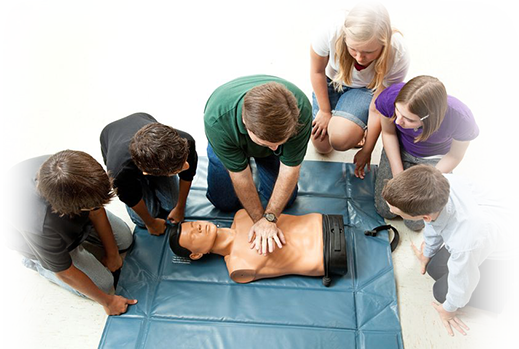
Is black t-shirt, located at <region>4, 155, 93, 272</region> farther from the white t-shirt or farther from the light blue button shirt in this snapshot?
the light blue button shirt

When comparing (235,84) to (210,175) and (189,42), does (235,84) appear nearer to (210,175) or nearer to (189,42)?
(210,175)

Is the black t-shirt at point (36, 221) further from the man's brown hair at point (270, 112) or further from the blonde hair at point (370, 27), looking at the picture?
the blonde hair at point (370, 27)

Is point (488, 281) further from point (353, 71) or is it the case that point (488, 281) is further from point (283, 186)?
point (353, 71)

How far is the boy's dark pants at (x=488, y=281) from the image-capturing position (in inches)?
76.5

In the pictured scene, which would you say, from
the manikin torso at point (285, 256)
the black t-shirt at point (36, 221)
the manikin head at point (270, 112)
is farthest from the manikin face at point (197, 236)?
the manikin head at point (270, 112)

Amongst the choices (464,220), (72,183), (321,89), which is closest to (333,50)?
(321,89)

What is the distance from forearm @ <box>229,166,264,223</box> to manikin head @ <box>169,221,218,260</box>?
211 mm

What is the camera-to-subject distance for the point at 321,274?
2.15m

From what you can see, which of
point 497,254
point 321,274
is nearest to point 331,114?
point 321,274

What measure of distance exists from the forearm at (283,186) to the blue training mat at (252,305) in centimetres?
39

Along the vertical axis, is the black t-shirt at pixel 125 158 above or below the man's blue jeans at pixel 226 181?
above

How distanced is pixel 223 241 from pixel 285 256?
332mm

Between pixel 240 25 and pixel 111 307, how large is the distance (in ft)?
8.06

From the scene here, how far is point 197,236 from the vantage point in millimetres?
2098
